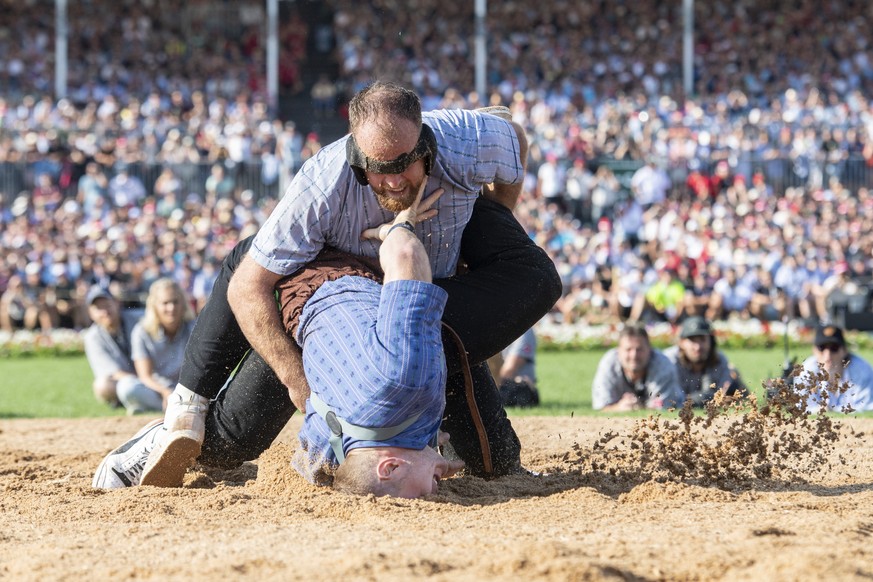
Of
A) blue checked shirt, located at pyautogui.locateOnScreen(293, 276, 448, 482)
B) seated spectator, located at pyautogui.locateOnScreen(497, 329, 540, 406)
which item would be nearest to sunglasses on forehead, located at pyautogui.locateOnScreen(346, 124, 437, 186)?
blue checked shirt, located at pyautogui.locateOnScreen(293, 276, 448, 482)

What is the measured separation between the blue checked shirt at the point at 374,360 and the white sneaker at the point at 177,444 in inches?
26.9

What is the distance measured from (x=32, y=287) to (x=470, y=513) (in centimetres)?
1803

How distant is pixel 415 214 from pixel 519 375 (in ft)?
20.6

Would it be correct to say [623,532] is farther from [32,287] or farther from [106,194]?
[106,194]

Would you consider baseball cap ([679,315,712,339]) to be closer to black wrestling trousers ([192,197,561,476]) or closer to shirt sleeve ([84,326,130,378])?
black wrestling trousers ([192,197,561,476])

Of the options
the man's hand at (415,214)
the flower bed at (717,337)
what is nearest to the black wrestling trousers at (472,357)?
the man's hand at (415,214)

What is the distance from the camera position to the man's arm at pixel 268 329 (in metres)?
4.61

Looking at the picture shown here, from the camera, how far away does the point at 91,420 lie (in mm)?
9195

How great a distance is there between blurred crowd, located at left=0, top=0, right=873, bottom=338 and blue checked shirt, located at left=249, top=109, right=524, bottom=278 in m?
14.9

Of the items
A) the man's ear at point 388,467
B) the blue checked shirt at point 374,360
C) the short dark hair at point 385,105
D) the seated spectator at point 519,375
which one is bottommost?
the seated spectator at point 519,375

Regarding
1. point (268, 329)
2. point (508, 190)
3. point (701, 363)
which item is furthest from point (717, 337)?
point (268, 329)

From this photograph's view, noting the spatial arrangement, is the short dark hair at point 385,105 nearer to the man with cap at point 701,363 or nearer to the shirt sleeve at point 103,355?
the man with cap at point 701,363

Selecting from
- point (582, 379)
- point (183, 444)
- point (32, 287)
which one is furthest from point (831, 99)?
point (183, 444)

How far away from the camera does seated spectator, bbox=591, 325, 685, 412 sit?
962cm
